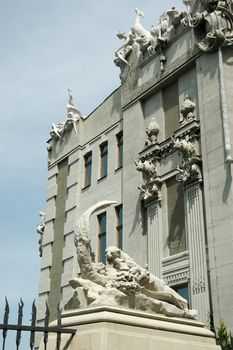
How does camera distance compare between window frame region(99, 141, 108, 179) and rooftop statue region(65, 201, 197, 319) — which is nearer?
rooftop statue region(65, 201, 197, 319)

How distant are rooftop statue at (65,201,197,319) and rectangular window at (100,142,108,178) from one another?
18236 mm

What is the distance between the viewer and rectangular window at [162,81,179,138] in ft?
73.6

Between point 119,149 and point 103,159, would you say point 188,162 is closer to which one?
point 119,149

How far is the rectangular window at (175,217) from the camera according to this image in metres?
19.9

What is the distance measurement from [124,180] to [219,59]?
7481 mm

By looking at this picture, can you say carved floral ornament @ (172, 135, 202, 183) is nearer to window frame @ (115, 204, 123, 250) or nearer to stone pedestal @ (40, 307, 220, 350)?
window frame @ (115, 204, 123, 250)

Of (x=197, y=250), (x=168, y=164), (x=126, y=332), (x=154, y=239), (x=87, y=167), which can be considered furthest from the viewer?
(x=87, y=167)

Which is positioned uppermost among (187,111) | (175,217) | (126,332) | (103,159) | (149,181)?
(103,159)

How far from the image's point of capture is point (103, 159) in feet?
92.8

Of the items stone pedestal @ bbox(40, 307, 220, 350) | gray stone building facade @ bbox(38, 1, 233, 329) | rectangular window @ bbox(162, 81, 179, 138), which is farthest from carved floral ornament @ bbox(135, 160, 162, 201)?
stone pedestal @ bbox(40, 307, 220, 350)

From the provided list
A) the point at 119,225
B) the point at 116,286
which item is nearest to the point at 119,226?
the point at 119,225

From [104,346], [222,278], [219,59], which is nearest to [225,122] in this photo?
[219,59]

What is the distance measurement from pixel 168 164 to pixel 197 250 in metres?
4.58

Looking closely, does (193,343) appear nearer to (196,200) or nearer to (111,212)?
(196,200)
